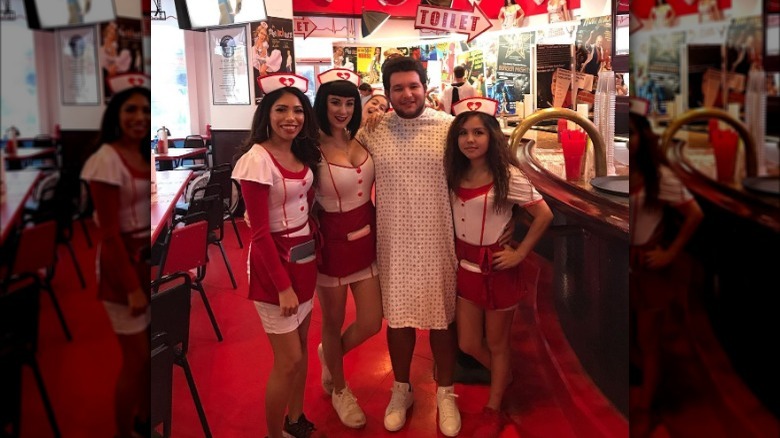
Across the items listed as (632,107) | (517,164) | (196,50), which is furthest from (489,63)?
(632,107)

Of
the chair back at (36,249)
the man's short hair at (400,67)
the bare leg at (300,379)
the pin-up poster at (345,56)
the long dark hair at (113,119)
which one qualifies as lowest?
the bare leg at (300,379)

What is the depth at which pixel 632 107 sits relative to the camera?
545 mm

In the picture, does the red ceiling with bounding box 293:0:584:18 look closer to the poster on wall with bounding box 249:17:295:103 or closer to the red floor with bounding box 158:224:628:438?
the poster on wall with bounding box 249:17:295:103

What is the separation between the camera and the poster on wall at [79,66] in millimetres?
492

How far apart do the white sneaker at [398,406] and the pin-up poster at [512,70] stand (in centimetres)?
485

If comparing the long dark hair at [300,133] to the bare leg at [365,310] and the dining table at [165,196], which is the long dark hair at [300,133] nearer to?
the bare leg at [365,310]

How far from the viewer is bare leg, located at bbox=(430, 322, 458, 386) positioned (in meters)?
2.82

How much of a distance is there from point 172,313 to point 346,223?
2.57 ft

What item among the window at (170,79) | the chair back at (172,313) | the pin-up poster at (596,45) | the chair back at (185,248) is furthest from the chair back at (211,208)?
the window at (170,79)

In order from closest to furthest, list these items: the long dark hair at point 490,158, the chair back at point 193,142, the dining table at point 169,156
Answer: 1. the long dark hair at point 490,158
2. the dining table at point 169,156
3. the chair back at point 193,142

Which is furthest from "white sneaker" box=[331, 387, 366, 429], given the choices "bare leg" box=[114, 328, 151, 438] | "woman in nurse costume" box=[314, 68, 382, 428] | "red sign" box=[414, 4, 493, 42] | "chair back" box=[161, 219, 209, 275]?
"red sign" box=[414, 4, 493, 42]

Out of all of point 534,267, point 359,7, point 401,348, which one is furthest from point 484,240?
point 359,7

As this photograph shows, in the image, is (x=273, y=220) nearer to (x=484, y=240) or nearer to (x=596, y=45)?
(x=484, y=240)

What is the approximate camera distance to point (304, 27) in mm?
10414
